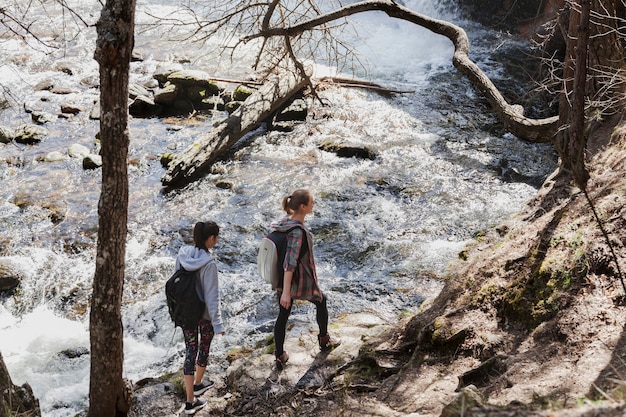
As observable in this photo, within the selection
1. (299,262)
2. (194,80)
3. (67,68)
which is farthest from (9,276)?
(67,68)

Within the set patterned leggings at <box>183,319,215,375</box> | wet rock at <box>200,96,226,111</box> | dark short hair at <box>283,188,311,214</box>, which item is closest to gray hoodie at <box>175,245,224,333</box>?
patterned leggings at <box>183,319,215,375</box>

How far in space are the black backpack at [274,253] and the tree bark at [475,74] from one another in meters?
2.60

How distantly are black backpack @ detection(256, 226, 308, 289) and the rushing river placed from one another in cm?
153

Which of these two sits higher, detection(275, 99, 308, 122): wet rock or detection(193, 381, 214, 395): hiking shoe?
detection(275, 99, 308, 122): wet rock

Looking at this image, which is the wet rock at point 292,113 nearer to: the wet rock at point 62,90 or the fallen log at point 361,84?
the fallen log at point 361,84

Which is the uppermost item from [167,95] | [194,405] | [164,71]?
[164,71]

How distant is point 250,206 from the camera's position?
10.2 metres

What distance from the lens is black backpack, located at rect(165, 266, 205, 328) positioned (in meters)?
4.98

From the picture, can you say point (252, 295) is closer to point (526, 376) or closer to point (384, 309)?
point (384, 309)

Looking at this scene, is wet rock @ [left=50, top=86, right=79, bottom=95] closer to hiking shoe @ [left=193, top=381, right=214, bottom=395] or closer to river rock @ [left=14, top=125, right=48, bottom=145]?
river rock @ [left=14, top=125, right=48, bottom=145]

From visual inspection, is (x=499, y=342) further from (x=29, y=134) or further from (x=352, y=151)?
(x=29, y=134)

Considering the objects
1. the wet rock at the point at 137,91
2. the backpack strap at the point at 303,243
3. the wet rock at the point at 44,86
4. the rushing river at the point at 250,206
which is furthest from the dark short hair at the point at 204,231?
the wet rock at the point at 44,86

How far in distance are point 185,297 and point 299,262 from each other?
39.9 inches

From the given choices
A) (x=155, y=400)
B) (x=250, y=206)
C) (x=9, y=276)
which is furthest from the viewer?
(x=250, y=206)
